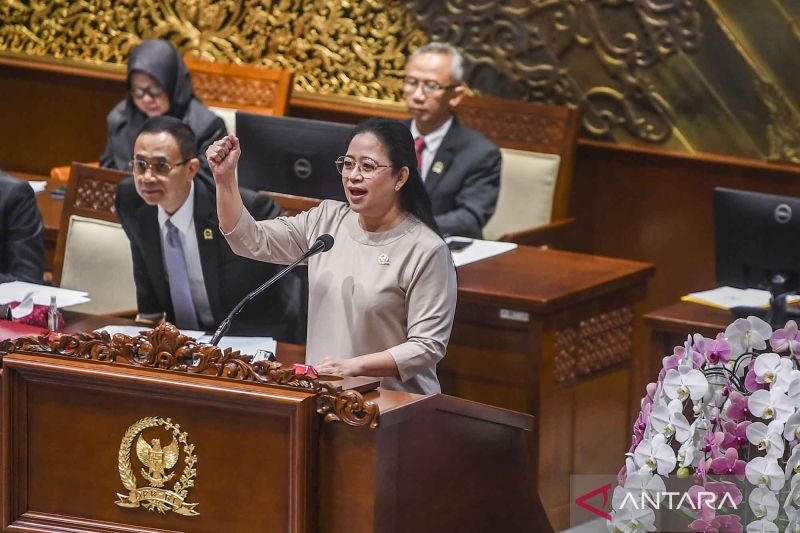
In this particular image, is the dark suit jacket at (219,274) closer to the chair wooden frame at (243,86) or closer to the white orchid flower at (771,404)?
the white orchid flower at (771,404)

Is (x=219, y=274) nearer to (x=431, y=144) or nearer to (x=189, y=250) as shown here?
(x=189, y=250)

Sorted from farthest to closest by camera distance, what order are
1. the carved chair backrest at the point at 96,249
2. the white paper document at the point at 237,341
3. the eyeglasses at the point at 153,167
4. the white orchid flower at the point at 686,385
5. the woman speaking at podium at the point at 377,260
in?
the carved chair backrest at the point at 96,249 < the eyeglasses at the point at 153,167 < the white paper document at the point at 237,341 < the woman speaking at podium at the point at 377,260 < the white orchid flower at the point at 686,385

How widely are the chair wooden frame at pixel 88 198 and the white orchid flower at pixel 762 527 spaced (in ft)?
10.4

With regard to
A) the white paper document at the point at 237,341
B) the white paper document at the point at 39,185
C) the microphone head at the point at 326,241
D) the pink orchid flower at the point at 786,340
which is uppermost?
the white paper document at the point at 39,185

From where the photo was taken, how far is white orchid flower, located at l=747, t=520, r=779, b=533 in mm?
2131

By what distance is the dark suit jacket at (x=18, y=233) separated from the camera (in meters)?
4.46

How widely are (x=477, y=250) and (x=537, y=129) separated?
4.38 ft

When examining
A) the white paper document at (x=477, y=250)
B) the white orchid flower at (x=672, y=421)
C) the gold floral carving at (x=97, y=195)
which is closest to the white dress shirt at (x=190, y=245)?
the gold floral carving at (x=97, y=195)

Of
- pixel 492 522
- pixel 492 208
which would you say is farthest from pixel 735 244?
pixel 492 522

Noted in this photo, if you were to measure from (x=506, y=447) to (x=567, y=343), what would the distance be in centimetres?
159

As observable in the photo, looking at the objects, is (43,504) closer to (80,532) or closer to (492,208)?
(80,532)

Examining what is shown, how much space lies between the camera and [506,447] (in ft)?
10.2

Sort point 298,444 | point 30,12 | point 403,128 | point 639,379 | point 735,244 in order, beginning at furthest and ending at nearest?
point 30,12 < point 639,379 < point 735,244 < point 403,128 < point 298,444

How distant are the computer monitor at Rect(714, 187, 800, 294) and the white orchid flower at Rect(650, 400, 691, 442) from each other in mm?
2227
